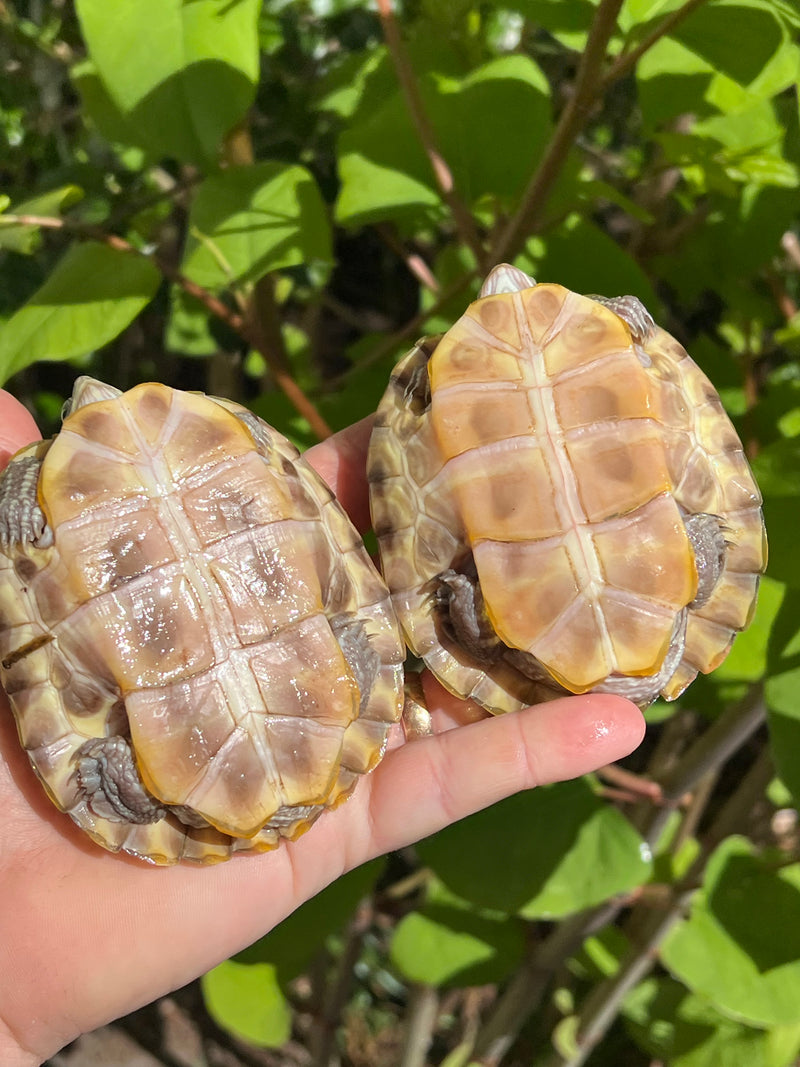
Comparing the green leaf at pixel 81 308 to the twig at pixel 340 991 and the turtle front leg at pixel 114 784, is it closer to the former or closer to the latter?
the turtle front leg at pixel 114 784

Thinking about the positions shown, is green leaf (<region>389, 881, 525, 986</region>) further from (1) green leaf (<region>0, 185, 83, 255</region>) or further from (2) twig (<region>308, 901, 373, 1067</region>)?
(1) green leaf (<region>0, 185, 83, 255</region>)

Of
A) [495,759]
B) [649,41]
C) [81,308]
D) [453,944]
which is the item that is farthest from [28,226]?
[453,944]

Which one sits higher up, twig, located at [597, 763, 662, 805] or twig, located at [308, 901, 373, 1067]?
twig, located at [597, 763, 662, 805]

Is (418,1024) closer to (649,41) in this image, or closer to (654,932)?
(654,932)

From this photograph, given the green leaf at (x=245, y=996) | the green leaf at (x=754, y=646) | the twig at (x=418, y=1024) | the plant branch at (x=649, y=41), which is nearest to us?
the plant branch at (x=649, y=41)

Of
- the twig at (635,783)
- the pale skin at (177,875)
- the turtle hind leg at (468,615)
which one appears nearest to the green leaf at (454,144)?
the turtle hind leg at (468,615)

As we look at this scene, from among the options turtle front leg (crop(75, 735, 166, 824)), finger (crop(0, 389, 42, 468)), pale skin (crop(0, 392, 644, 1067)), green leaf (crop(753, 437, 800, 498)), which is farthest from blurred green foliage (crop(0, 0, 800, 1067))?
turtle front leg (crop(75, 735, 166, 824))

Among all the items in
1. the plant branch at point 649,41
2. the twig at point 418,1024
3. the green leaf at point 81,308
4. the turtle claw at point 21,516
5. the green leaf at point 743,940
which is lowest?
the twig at point 418,1024
